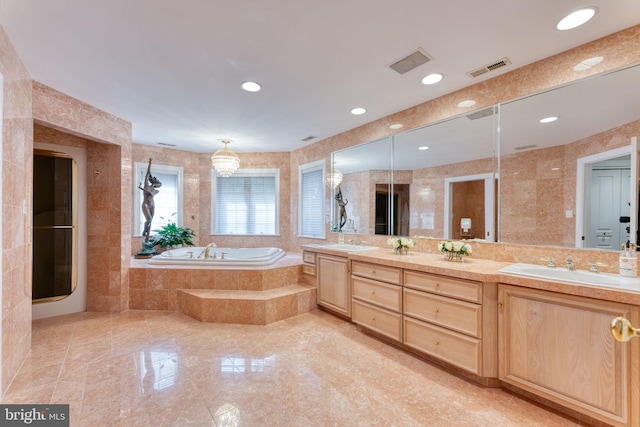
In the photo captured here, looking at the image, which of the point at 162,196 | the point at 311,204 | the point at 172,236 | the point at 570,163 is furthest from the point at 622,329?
the point at 162,196

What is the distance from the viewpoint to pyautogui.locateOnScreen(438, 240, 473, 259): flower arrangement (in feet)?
7.82

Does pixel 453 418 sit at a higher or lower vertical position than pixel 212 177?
lower

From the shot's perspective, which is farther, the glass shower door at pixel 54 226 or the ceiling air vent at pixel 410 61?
the glass shower door at pixel 54 226

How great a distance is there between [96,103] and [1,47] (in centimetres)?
126

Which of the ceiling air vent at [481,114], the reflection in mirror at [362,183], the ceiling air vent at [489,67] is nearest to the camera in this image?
the ceiling air vent at [489,67]

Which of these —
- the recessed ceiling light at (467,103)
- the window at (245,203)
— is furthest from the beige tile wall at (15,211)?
the recessed ceiling light at (467,103)

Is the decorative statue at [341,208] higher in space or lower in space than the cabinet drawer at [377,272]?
higher

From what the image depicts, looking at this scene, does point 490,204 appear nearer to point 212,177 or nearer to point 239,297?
point 239,297

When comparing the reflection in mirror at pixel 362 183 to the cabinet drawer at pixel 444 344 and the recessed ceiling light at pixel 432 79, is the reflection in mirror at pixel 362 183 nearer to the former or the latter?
the recessed ceiling light at pixel 432 79

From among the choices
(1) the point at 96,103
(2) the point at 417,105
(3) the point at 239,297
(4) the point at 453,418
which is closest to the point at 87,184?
(1) the point at 96,103

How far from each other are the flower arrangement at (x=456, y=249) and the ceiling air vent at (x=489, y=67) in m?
1.50

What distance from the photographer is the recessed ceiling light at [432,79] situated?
235 centimetres

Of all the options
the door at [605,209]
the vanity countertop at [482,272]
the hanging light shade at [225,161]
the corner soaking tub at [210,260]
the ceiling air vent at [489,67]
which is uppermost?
the ceiling air vent at [489,67]

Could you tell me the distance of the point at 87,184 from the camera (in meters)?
3.48
